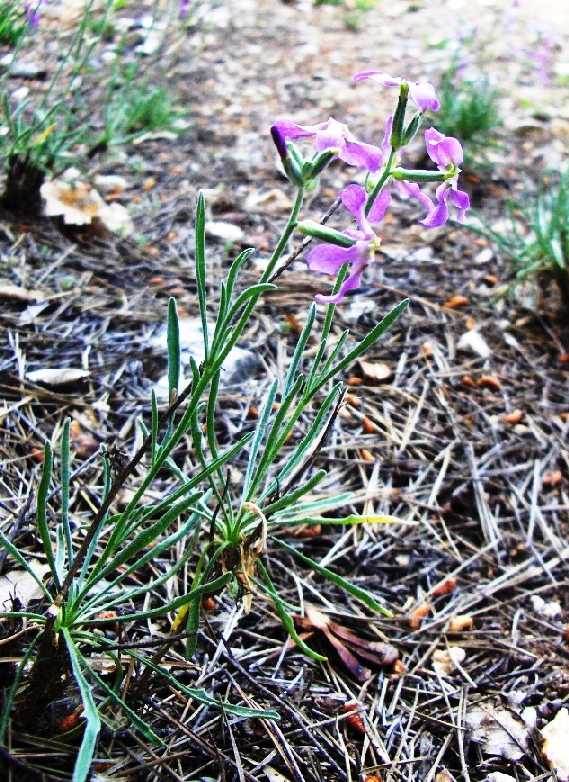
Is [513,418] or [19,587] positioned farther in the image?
[513,418]

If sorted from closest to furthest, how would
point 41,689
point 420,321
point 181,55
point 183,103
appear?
point 41,689 < point 420,321 < point 183,103 < point 181,55

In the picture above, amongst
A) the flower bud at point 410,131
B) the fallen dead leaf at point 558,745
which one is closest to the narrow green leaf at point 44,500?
the flower bud at point 410,131

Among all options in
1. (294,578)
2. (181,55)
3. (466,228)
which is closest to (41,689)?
(294,578)

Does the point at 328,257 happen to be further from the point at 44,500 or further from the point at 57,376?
the point at 57,376

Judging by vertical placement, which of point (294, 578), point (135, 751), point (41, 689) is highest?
point (41, 689)

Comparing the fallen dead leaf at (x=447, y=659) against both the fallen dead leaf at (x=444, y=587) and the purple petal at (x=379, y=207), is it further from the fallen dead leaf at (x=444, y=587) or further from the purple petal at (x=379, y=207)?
the purple petal at (x=379, y=207)

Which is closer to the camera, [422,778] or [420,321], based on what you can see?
[422,778]

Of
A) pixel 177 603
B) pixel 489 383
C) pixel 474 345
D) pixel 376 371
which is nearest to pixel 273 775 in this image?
pixel 177 603

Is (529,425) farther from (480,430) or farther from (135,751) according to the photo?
(135,751)
